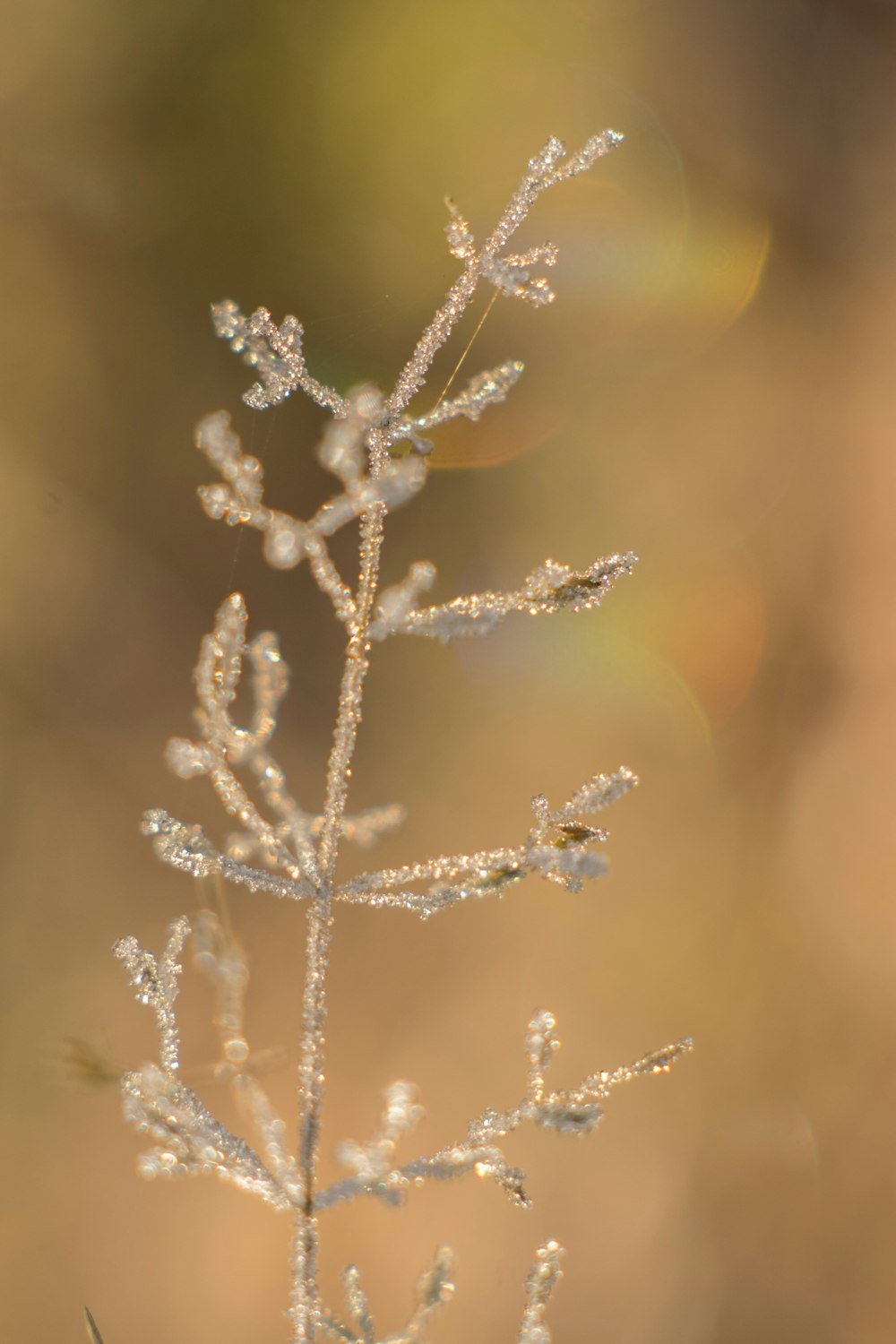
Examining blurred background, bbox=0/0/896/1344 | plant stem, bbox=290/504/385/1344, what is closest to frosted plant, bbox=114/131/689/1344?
plant stem, bbox=290/504/385/1344

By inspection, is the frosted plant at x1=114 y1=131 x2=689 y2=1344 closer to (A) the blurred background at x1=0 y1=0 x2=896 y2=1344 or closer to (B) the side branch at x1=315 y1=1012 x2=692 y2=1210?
(B) the side branch at x1=315 y1=1012 x2=692 y2=1210

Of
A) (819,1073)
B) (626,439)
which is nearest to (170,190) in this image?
(626,439)

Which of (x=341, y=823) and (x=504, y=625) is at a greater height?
(x=504, y=625)

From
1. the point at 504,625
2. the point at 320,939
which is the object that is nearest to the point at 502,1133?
the point at 320,939

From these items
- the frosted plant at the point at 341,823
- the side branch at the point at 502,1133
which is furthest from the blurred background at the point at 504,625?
the side branch at the point at 502,1133

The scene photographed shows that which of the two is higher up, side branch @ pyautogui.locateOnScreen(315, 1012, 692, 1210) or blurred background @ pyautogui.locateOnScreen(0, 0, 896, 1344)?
blurred background @ pyautogui.locateOnScreen(0, 0, 896, 1344)

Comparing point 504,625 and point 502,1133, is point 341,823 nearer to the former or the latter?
point 502,1133
